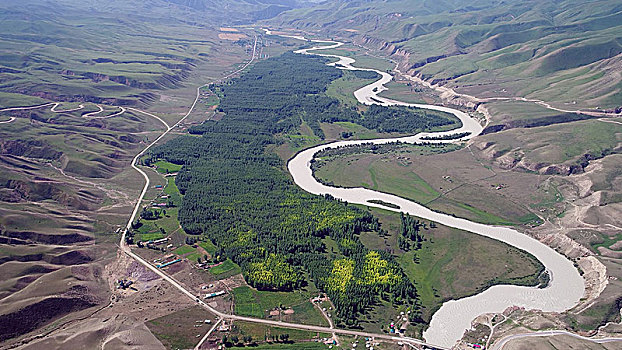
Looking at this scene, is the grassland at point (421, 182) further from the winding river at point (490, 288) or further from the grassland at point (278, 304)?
the grassland at point (278, 304)

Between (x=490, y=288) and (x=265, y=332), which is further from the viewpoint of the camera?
(x=490, y=288)

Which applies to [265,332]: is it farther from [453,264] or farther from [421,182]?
[421,182]

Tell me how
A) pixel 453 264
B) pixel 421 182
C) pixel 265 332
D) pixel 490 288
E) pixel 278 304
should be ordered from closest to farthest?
pixel 265 332 < pixel 278 304 < pixel 490 288 < pixel 453 264 < pixel 421 182

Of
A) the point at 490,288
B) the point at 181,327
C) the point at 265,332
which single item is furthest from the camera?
the point at 490,288

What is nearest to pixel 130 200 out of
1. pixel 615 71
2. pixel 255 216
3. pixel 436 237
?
pixel 255 216

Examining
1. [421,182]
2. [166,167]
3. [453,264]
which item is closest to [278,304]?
[453,264]

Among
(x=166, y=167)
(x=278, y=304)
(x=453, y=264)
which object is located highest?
(x=453, y=264)

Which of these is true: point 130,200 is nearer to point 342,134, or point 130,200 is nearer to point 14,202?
point 14,202

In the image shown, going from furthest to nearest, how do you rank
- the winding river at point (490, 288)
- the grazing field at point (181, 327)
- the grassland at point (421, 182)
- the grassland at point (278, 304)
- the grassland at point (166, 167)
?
the grassland at point (166, 167) → the grassland at point (421, 182) → the grassland at point (278, 304) → the winding river at point (490, 288) → the grazing field at point (181, 327)

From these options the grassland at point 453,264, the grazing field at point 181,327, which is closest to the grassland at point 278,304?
the grazing field at point 181,327

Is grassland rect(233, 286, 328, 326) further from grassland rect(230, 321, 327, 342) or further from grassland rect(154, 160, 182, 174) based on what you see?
grassland rect(154, 160, 182, 174)

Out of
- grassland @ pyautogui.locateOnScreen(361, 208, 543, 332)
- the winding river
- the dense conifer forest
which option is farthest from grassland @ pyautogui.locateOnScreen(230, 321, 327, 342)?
the winding river
